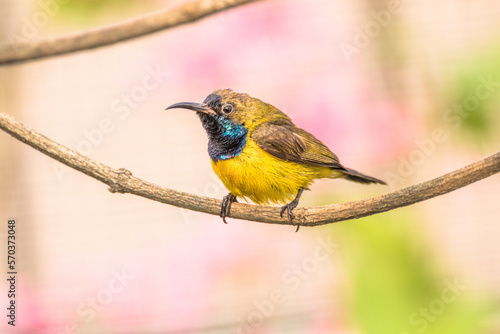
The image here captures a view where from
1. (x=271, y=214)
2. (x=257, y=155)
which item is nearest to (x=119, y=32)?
(x=257, y=155)

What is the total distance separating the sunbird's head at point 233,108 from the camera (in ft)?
7.47

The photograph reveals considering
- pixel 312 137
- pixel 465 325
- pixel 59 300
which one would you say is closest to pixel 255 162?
pixel 312 137

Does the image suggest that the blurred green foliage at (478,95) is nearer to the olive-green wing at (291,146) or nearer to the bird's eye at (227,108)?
the olive-green wing at (291,146)

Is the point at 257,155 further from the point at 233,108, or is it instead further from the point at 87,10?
the point at 87,10

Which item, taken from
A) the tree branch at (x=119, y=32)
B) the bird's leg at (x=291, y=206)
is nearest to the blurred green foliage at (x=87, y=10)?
the tree branch at (x=119, y=32)

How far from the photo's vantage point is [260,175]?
7.30 feet

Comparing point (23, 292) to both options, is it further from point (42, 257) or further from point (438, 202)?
point (438, 202)

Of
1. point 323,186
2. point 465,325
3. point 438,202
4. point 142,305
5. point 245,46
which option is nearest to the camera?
point 465,325

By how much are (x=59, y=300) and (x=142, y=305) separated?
21.0 inches

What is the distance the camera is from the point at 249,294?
3.89 metres

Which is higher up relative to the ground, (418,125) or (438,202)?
(438,202)

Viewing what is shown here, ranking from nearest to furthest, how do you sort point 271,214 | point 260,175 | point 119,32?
point 271,214 → point 119,32 → point 260,175

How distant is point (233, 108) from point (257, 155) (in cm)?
19

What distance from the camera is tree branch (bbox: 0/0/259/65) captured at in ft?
6.75
